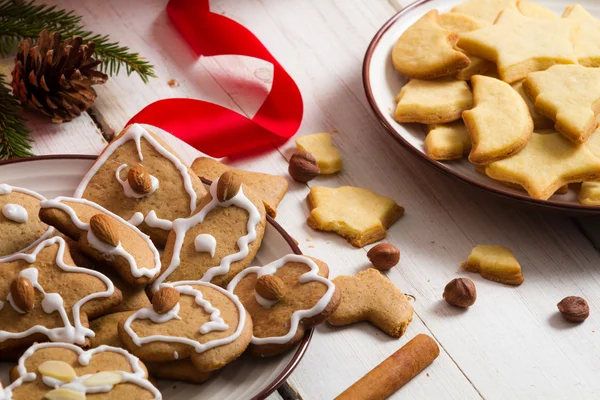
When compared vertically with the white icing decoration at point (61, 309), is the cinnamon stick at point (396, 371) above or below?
below

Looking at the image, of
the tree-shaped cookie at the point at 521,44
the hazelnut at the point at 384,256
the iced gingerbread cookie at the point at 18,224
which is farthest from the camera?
the tree-shaped cookie at the point at 521,44

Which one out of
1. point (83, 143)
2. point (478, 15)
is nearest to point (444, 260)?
point (478, 15)

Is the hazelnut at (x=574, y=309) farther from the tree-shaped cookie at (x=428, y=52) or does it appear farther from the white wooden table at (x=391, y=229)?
the tree-shaped cookie at (x=428, y=52)

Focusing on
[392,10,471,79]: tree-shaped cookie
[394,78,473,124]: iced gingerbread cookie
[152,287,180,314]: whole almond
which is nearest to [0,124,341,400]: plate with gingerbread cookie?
[152,287,180,314]: whole almond

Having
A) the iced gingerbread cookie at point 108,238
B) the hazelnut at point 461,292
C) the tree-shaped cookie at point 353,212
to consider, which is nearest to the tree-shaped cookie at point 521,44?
the tree-shaped cookie at point 353,212

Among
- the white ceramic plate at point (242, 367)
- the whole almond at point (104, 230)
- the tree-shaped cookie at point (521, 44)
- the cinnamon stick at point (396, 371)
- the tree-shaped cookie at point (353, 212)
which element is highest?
the whole almond at point (104, 230)

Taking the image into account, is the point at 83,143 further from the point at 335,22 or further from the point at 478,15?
the point at 478,15

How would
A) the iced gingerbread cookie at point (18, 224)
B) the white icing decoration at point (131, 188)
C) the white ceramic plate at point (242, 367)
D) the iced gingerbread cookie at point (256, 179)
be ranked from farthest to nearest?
the iced gingerbread cookie at point (256, 179), the white icing decoration at point (131, 188), the iced gingerbread cookie at point (18, 224), the white ceramic plate at point (242, 367)

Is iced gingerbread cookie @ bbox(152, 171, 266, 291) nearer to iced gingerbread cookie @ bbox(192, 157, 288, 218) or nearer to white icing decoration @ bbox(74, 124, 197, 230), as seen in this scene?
white icing decoration @ bbox(74, 124, 197, 230)
